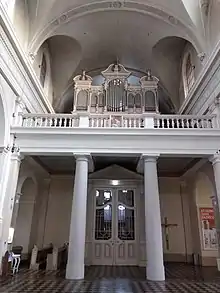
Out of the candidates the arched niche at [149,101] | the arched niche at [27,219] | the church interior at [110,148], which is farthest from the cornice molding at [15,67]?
the arched niche at [149,101]

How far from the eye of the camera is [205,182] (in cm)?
1117

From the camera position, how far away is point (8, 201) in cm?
746

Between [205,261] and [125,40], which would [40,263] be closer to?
[205,261]

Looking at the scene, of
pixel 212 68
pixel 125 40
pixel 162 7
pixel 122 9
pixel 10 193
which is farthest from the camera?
pixel 125 40

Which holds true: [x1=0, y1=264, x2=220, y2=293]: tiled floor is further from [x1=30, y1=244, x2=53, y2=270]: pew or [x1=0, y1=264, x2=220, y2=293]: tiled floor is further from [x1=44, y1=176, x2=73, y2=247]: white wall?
[x1=44, y1=176, x2=73, y2=247]: white wall

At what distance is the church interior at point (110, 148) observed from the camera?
741 cm

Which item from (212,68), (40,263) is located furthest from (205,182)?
(40,263)

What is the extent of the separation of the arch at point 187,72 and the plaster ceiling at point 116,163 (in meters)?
3.32

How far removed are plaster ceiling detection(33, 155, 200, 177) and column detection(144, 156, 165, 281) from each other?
6.22 feet

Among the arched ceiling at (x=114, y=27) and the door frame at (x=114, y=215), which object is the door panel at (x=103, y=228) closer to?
the door frame at (x=114, y=215)

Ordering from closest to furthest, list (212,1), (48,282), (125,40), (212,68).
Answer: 1. (48,282)
2. (212,68)
3. (212,1)
4. (125,40)

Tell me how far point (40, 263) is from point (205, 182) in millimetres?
7144

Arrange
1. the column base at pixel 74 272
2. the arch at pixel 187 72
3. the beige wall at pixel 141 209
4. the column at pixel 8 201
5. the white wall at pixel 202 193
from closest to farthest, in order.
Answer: the column base at pixel 74 272 < the column at pixel 8 201 < the white wall at pixel 202 193 < the beige wall at pixel 141 209 < the arch at pixel 187 72

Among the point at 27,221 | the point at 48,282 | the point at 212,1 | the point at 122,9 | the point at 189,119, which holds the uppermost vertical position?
the point at 122,9
